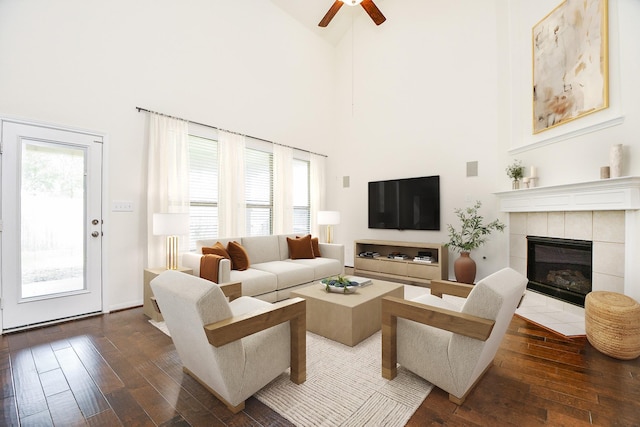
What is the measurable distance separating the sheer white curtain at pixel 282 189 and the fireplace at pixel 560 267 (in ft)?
12.8

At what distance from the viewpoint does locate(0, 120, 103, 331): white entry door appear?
2762 mm

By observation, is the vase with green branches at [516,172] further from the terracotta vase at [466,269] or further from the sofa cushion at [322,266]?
the sofa cushion at [322,266]

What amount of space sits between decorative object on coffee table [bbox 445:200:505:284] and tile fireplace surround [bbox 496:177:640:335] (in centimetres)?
56

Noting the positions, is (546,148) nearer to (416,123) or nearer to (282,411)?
(416,123)

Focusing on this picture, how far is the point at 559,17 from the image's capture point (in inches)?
141

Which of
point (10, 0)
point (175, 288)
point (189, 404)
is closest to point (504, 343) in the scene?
point (189, 404)

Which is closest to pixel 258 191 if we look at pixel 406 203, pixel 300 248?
pixel 300 248

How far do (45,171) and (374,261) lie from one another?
467cm

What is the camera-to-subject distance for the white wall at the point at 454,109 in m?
3.11

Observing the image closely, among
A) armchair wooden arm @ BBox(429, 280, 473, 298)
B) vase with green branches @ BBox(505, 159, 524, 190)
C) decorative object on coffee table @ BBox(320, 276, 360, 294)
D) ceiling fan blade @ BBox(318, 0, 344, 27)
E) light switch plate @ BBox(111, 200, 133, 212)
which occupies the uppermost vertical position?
ceiling fan blade @ BBox(318, 0, 344, 27)

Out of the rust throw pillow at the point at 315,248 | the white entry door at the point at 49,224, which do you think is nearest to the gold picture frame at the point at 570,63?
the rust throw pillow at the point at 315,248

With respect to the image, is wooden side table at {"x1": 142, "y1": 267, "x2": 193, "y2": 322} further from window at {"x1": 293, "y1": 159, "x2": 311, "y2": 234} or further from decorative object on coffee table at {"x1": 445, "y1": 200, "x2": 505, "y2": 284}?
decorative object on coffee table at {"x1": 445, "y1": 200, "x2": 505, "y2": 284}

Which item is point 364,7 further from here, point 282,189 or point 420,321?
point 420,321

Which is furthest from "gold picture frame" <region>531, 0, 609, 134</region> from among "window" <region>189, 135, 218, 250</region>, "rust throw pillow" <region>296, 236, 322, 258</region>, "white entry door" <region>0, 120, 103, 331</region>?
"white entry door" <region>0, 120, 103, 331</region>
